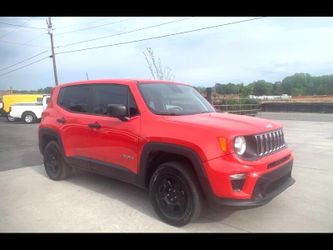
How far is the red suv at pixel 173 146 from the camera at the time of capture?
389cm

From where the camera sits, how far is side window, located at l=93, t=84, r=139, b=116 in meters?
4.99

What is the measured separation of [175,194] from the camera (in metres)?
4.29

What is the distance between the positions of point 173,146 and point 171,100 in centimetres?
114

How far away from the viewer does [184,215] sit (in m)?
4.16

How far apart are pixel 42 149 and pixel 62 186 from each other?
3.95 feet

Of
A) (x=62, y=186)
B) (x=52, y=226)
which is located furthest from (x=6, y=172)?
(x=52, y=226)

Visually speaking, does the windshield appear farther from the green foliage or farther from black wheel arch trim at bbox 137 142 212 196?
the green foliage

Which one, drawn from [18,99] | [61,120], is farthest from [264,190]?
[18,99]

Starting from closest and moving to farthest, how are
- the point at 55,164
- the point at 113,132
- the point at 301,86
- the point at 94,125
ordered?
1. the point at 113,132
2. the point at 94,125
3. the point at 55,164
4. the point at 301,86

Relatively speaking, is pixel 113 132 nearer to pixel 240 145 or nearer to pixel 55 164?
pixel 240 145

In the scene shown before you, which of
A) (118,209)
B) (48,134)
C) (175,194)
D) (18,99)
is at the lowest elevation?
(118,209)

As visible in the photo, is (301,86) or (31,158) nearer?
(31,158)

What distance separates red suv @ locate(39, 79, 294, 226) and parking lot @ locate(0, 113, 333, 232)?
370mm
